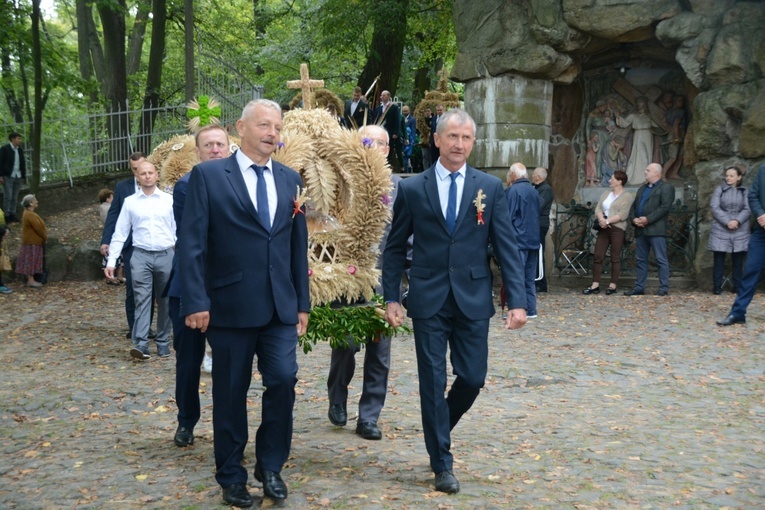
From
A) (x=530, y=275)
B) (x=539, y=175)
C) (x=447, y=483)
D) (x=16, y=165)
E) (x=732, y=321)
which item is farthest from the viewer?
(x=16, y=165)

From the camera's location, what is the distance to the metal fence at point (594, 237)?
17938mm

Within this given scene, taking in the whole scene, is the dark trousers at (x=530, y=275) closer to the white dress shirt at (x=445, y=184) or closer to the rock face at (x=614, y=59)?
the rock face at (x=614, y=59)

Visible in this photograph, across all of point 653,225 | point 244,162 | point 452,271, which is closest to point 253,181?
point 244,162

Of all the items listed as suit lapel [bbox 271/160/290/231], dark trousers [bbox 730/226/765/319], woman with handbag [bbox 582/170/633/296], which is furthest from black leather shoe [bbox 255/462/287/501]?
woman with handbag [bbox 582/170/633/296]

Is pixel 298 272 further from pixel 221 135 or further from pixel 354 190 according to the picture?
pixel 221 135

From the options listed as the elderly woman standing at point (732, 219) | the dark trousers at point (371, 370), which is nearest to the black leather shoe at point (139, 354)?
the dark trousers at point (371, 370)

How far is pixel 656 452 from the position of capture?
652cm

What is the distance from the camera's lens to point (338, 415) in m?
7.11

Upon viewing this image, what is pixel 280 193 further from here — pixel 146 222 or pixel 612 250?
Answer: pixel 612 250

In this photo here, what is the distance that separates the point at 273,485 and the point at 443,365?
1.18m

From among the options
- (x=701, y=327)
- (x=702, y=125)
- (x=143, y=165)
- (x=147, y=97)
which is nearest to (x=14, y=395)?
(x=143, y=165)

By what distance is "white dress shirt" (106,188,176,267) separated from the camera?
1022 centimetres

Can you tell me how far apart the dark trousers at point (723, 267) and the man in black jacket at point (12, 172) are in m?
14.7

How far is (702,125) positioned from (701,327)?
5.55 metres
